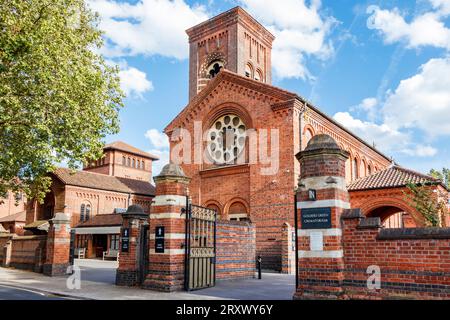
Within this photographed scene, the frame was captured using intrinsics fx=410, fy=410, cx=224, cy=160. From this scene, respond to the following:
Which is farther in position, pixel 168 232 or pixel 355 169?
pixel 355 169

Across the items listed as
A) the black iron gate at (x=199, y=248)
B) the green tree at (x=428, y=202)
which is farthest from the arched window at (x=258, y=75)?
the black iron gate at (x=199, y=248)

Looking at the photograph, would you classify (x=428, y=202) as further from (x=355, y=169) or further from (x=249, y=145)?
(x=355, y=169)

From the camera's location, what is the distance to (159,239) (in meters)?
12.4

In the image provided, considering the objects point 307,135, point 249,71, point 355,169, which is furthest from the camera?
point 249,71

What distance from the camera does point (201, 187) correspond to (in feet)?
81.5

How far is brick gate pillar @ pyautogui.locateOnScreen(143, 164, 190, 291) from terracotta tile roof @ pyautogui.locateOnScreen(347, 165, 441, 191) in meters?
12.6

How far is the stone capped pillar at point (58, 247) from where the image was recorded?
1791 cm

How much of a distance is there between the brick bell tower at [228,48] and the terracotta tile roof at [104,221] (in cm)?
1236

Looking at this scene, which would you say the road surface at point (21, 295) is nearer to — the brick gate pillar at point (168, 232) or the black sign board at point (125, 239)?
the brick gate pillar at point (168, 232)

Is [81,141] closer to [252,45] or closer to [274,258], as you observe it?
[274,258]

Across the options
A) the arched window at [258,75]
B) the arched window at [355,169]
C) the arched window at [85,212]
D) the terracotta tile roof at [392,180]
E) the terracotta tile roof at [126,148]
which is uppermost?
the arched window at [258,75]

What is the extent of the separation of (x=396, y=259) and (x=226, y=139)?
16919 mm

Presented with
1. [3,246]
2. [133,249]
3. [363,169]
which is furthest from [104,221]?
[133,249]
